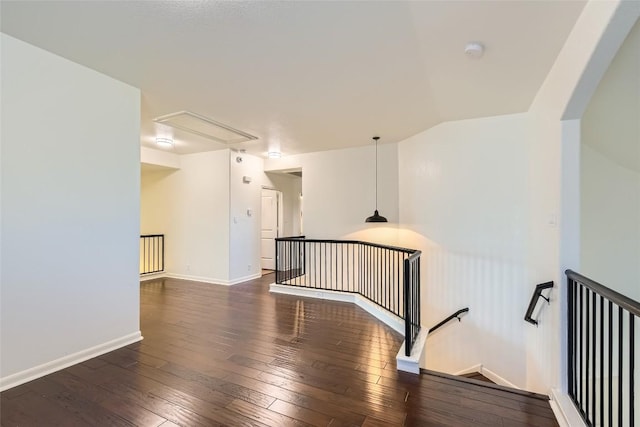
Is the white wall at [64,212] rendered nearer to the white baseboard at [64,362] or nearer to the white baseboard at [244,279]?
the white baseboard at [64,362]

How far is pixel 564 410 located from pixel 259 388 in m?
2.21

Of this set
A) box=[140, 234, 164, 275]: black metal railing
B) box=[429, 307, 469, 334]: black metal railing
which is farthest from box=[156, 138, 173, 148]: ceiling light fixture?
box=[429, 307, 469, 334]: black metal railing

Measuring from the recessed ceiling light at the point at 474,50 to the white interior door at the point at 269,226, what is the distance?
5704 mm

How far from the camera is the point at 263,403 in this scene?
87.5 inches

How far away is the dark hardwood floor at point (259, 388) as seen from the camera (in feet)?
6.84

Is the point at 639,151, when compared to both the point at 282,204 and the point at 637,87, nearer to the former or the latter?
the point at 637,87

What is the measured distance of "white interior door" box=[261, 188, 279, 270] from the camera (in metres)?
7.72

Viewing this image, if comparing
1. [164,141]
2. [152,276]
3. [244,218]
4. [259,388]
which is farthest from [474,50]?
[152,276]

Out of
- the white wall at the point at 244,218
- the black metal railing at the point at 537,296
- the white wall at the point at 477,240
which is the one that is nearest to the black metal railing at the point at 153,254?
the white wall at the point at 244,218

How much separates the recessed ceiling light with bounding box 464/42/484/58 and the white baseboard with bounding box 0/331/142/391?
424cm

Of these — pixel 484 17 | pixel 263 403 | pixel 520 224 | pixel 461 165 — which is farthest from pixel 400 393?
pixel 461 165

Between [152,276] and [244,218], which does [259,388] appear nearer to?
[244,218]

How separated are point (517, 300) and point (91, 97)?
511cm

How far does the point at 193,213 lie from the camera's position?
6.41m
